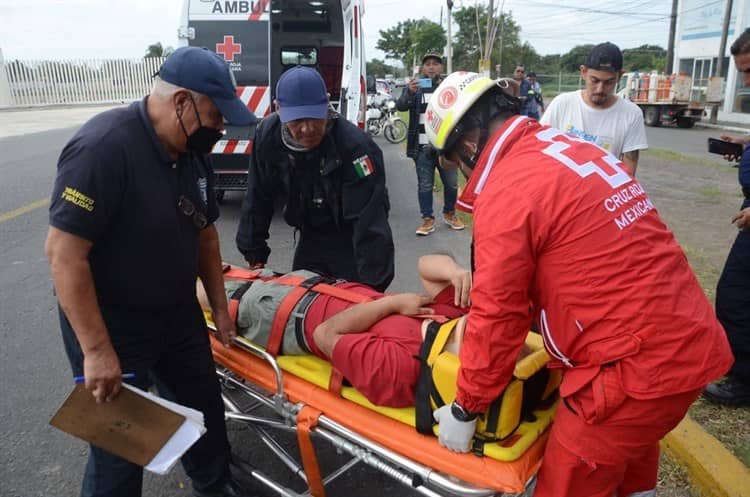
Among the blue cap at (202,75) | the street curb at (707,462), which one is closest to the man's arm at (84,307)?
the blue cap at (202,75)

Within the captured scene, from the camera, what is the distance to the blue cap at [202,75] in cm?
179

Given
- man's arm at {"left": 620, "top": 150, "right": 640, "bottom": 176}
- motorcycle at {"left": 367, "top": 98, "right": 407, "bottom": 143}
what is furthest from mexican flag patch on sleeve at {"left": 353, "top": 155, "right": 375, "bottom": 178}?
motorcycle at {"left": 367, "top": 98, "right": 407, "bottom": 143}

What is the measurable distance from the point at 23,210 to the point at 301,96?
6123 millimetres

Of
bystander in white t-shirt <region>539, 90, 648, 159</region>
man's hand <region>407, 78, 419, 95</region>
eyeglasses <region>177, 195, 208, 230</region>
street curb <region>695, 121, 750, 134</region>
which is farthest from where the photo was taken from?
street curb <region>695, 121, 750, 134</region>

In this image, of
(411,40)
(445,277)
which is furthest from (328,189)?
(411,40)

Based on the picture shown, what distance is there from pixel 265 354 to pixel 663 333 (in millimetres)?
1476

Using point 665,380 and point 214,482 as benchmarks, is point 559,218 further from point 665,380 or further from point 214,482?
point 214,482

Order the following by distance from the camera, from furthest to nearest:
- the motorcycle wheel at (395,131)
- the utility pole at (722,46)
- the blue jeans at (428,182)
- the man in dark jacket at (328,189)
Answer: the utility pole at (722,46) → the motorcycle wheel at (395,131) → the blue jeans at (428,182) → the man in dark jacket at (328,189)

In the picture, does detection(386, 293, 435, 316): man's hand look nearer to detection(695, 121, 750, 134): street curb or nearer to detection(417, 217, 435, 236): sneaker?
detection(417, 217, 435, 236): sneaker

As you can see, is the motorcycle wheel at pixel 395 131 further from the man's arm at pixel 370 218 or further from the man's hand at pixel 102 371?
the man's hand at pixel 102 371

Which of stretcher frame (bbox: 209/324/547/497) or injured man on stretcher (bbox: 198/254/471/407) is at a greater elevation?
injured man on stretcher (bbox: 198/254/471/407)

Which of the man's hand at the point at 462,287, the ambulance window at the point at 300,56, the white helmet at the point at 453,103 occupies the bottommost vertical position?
the man's hand at the point at 462,287

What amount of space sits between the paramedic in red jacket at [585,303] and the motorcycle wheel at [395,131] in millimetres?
13352

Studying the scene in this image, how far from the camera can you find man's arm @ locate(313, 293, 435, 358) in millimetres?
2375
